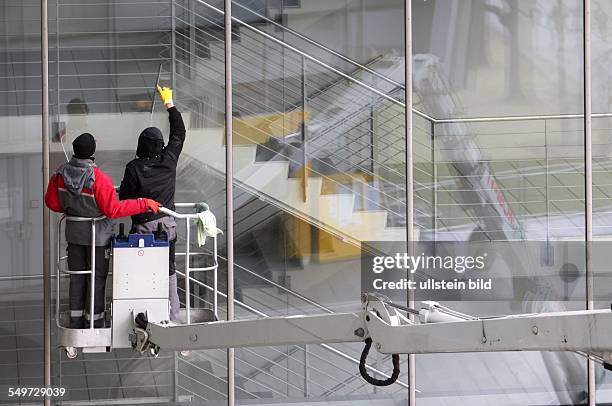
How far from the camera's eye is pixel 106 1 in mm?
9531

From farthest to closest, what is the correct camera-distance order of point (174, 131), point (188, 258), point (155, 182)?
point (174, 131)
point (188, 258)
point (155, 182)

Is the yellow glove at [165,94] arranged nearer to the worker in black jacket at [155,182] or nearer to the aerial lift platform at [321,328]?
the worker in black jacket at [155,182]

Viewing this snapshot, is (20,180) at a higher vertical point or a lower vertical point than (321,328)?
higher

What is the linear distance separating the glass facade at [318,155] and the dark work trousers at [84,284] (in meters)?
1.08

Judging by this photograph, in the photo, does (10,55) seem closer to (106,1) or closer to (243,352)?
(106,1)

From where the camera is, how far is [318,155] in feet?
32.0

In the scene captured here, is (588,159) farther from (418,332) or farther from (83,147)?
(83,147)

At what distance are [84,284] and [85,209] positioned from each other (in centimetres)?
58

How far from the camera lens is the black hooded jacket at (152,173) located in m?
8.41

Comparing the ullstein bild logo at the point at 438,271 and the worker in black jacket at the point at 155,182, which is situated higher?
the worker in black jacket at the point at 155,182

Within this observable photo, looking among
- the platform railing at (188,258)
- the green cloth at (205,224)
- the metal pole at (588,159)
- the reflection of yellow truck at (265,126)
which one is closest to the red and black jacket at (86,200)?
the platform railing at (188,258)

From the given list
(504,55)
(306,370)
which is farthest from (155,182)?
(504,55)

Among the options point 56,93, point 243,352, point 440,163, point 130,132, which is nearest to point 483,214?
point 440,163

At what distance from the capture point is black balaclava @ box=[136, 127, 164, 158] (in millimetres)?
8453
